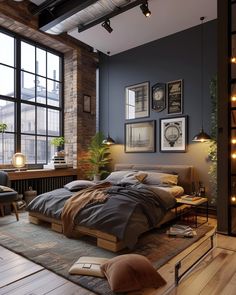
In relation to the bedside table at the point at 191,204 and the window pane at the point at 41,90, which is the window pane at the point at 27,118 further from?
the bedside table at the point at 191,204

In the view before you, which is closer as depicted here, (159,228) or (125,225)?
(125,225)

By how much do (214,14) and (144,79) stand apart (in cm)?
189

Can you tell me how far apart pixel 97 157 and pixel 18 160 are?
185 cm

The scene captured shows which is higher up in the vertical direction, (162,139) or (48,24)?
(48,24)

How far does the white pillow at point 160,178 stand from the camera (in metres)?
4.66

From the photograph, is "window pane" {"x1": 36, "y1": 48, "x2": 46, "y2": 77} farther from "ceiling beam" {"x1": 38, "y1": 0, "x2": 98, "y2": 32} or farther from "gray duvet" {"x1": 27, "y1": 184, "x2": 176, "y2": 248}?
"gray duvet" {"x1": 27, "y1": 184, "x2": 176, "y2": 248}

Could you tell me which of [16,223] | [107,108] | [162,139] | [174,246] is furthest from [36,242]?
[107,108]


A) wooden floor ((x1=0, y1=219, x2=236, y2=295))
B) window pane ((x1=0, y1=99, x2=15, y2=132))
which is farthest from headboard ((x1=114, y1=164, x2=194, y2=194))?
window pane ((x1=0, y1=99, x2=15, y2=132))

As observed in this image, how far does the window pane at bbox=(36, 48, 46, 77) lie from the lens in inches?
229

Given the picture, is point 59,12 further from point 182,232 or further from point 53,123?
point 182,232

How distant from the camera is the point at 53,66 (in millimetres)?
6234

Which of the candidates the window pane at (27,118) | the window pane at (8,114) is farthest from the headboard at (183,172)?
the window pane at (8,114)

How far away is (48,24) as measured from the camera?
16.5 ft

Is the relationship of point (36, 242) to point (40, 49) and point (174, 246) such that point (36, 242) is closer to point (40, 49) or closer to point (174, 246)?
point (174, 246)
